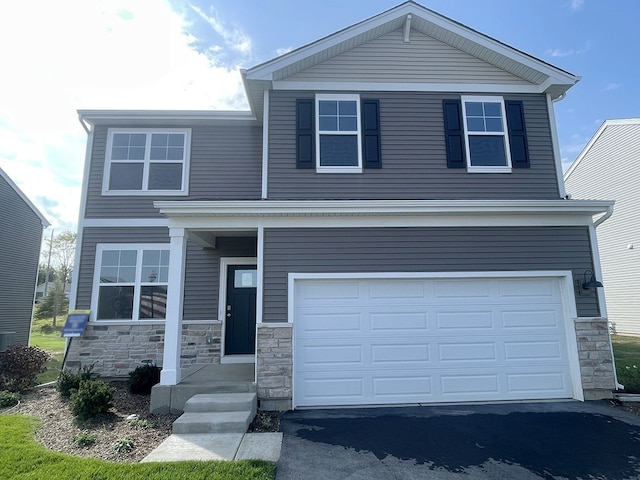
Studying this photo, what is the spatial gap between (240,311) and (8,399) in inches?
169

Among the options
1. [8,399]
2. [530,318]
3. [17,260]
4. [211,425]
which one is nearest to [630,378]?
[530,318]

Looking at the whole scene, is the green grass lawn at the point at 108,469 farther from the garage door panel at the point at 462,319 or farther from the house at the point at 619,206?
the house at the point at 619,206

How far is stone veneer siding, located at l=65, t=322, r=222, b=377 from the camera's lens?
7.92 metres

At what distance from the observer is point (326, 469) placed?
382 cm

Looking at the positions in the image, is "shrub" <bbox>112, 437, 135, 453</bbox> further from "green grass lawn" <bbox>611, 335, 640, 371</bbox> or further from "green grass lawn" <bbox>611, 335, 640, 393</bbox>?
"green grass lawn" <bbox>611, 335, 640, 371</bbox>

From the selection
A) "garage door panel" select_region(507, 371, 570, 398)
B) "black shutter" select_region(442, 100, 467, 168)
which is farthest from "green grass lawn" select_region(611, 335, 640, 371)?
"black shutter" select_region(442, 100, 467, 168)

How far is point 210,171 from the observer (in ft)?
28.5

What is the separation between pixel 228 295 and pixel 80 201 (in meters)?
4.19

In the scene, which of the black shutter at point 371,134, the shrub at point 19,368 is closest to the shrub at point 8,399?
the shrub at point 19,368

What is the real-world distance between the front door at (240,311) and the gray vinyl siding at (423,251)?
240 cm

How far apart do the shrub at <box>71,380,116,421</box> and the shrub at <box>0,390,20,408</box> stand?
187 centimetres

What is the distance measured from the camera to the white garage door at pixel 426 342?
604cm

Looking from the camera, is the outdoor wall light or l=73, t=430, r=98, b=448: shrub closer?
l=73, t=430, r=98, b=448: shrub

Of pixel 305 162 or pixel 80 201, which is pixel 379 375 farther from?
pixel 80 201
